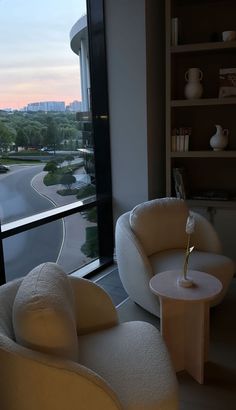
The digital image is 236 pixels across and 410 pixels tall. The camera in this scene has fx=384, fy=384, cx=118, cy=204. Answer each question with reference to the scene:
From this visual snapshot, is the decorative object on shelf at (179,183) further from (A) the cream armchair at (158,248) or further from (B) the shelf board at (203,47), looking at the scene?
(B) the shelf board at (203,47)

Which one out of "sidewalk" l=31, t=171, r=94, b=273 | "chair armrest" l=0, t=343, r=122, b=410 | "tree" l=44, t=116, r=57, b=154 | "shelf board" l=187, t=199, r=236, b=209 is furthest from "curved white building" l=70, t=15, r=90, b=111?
"chair armrest" l=0, t=343, r=122, b=410

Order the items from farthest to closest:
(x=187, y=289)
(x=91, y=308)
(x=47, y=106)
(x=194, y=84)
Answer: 1. (x=194, y=84)
2. (x=47, y=106)
3. (x=187, y=289)
4. (x=91, y=308)

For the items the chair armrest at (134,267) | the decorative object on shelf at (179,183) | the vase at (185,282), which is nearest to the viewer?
the vase at (185,282)

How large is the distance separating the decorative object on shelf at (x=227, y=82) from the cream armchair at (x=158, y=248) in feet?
3.82

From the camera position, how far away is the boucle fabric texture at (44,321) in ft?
4.33

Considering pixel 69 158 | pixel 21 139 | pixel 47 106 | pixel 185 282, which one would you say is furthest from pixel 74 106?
pixel 185 282

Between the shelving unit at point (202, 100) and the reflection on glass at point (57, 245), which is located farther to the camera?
the shelving unit at point (202, 100)

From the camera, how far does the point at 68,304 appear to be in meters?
1.56

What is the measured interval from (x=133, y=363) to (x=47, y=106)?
2.24 m

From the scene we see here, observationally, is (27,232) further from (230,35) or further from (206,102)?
(230,35)

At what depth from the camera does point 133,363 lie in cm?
157

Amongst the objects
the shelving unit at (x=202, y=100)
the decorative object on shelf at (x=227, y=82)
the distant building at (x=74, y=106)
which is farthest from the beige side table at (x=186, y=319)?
the decorative object on shelf at (x=227, y=82)

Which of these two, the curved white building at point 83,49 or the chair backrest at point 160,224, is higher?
the curved white building at point 83,49

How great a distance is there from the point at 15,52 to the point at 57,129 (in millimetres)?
707
